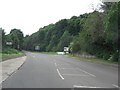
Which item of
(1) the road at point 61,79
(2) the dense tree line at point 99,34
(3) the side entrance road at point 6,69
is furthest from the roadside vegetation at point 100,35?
(3) the side entrance road at point 6,69

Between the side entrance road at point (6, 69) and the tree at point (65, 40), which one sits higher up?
the tree at point (65, 40)

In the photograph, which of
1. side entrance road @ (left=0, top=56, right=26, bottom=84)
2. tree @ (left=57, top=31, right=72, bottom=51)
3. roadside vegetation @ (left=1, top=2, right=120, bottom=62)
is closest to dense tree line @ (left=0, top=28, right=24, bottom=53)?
roadside vegetation @ (left=1, top=2, right=120, bottom=62)

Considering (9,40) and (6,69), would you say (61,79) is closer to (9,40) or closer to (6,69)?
(6,69)

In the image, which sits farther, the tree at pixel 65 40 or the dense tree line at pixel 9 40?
the tree at pixel 65 40

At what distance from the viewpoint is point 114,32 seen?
26.7 meters

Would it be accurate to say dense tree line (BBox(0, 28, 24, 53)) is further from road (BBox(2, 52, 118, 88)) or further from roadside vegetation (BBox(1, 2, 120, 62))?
road (BBox(2, 52, 118, 88))

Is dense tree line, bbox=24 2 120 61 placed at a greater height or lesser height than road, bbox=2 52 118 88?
greater

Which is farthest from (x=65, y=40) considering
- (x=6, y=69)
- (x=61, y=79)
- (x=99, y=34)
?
(x=61, y=79)

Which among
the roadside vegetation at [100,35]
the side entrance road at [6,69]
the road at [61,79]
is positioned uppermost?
the roadside vegetation at [100,35]

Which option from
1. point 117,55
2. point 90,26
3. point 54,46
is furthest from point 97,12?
point 54,46

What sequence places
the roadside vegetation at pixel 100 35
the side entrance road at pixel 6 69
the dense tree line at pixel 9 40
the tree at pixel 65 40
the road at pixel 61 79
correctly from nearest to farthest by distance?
the road at pixel 61 79 < the side entrance road at pixel 6 69 < the roadside vegetation at pixel 100 35 < the dense tree line at pixel 9 40 < the tree at pixel 65 40

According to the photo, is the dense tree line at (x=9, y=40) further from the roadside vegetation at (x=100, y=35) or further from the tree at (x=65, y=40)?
the tree at (x=65, y=40)

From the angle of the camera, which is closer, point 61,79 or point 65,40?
point 61,79

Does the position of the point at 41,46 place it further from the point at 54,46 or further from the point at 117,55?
the point at 117,55
